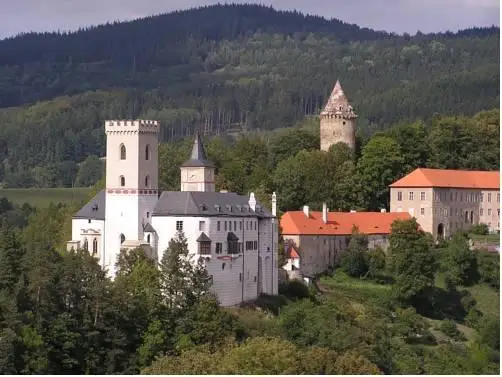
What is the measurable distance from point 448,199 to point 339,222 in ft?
37.6

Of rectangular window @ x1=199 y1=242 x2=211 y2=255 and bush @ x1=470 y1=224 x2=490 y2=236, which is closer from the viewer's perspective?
rectangular window @ x1=199 y1=242 x2=211 y2=255

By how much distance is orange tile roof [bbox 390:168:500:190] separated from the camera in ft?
325

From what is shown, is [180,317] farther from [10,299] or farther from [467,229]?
[467,229]

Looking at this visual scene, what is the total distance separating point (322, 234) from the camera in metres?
88.5

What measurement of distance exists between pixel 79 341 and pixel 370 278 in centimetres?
2868

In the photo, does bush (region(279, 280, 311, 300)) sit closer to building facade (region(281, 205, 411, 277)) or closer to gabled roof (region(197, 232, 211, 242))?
building facade (region(281, 205, 411, 277))

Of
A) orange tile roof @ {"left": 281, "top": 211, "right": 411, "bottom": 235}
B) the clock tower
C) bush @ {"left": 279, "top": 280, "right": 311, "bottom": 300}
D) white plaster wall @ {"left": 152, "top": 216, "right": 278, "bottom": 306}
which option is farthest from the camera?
orange tile roof @ {"left": 281, "top": 211, "right": 411, "bottom": 235}

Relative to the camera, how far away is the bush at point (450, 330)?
8162 cm

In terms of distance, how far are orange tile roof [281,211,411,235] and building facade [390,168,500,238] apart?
172 centimetres

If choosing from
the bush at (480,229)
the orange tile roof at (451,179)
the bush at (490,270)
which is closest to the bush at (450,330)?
the bush at (490,270)

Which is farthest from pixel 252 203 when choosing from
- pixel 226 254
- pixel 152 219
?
pixel 152 219

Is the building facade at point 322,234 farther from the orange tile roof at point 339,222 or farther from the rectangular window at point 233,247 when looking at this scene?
the rectangular window at point 233,247

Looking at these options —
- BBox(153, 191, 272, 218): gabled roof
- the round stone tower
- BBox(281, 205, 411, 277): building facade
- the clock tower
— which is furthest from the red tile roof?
the round stone tower

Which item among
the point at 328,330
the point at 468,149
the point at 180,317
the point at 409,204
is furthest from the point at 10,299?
the point at 468,149
